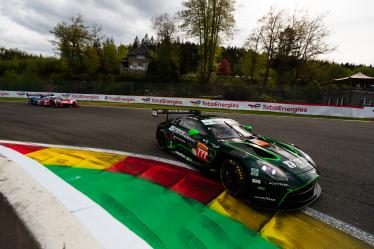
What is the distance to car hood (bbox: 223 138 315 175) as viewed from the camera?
13.1 ft

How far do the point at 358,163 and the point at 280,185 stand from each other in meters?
4.28

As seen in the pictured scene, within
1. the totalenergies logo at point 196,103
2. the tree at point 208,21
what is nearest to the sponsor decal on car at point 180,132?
the totalenergies logo at point 196,103

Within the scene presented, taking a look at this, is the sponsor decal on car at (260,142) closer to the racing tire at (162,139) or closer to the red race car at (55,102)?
the racing tire at (162,139)

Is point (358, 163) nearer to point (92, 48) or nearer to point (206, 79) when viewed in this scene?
point (206, 79)

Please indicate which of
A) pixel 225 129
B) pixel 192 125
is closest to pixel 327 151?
pixel 225 129

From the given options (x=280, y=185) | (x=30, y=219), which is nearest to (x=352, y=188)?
(x=280, y=185)

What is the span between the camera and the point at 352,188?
15.6ft

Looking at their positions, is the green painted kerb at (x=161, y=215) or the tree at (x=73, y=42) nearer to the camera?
the green painted kerb at (x=161, y=215)

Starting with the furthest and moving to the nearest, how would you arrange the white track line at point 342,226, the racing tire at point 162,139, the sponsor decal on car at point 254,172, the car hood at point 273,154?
the racing tire at point 162,139 < the car hood at point 273,154 < the sponsor decal on car at point 254,172 < the white track line at point 342,226

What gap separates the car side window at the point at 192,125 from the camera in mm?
5305

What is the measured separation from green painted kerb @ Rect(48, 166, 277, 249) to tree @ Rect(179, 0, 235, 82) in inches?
1327

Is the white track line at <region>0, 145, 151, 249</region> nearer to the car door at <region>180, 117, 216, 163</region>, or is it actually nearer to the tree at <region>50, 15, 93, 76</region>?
the car door at <region>180, 117, 216, 163</region>

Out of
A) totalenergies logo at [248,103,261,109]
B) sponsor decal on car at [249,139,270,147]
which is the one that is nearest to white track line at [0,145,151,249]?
sponsor decal on car at [249,139,270,147]

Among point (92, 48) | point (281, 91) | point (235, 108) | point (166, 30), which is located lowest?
point (235, 108)
